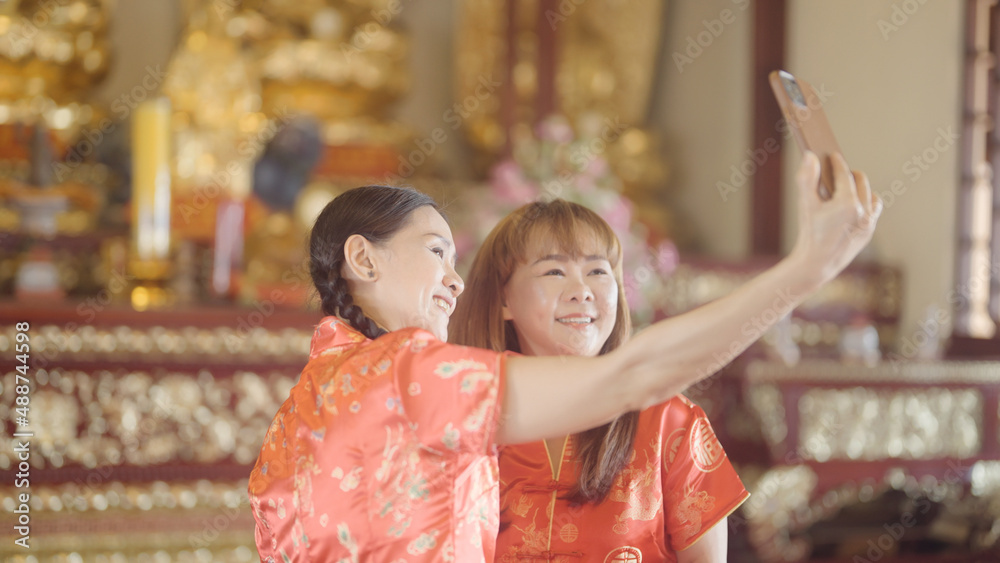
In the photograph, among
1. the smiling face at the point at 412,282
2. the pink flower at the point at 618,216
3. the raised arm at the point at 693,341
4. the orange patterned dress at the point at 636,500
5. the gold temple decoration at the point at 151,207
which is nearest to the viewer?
the raised arm at the point at 693,341

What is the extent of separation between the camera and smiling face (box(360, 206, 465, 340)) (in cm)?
98

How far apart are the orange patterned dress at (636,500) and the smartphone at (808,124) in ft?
1.68

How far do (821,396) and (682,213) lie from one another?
2370 mm

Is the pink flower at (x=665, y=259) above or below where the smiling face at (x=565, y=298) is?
above

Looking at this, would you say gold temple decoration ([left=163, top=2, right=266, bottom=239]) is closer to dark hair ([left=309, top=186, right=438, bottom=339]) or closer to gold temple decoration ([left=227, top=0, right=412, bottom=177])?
gold temple decoration ([left=227, top=0, right=412, bottom=177])

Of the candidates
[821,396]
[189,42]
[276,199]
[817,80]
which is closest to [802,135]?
[821,396]

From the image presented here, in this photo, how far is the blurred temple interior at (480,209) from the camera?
242 cm

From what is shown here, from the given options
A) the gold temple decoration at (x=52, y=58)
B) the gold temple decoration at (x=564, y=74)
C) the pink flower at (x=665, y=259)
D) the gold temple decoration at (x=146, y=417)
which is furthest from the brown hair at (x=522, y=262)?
the gold temple decoration at (x=52, y=58)

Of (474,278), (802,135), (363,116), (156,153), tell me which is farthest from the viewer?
(363,116)

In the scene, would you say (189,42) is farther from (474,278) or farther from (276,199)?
(474,278)

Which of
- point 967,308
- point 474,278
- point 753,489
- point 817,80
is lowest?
point 753,489

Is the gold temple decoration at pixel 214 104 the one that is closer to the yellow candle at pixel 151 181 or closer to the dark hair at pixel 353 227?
the yellow candle at pixel 151 181

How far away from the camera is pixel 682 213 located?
198 inches

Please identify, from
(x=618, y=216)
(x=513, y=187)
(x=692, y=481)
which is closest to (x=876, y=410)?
(x=618, y=216)
